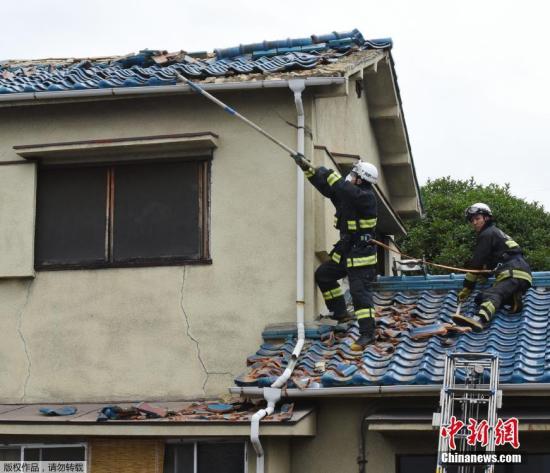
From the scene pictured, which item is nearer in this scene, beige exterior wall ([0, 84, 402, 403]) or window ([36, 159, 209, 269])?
beige exterior wall ([0, 84, 402, 403])

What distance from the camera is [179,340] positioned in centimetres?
1201

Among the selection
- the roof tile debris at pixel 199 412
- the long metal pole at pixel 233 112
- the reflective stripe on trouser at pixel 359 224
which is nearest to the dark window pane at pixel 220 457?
the roof tile debris at pixel 199 412

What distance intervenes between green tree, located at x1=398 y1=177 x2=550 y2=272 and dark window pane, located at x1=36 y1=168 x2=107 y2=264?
20.2 m

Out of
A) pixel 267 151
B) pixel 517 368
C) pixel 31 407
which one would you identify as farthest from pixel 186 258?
pixel 517 368

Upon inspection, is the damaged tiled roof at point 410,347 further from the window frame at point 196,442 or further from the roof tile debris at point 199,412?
the window frame at point 196,442

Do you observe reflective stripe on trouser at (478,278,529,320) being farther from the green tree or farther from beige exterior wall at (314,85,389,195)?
the green tree

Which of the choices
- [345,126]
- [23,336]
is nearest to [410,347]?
[345,126]

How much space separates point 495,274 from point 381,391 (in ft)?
8.93

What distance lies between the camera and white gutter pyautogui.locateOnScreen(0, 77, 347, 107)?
38.3ft

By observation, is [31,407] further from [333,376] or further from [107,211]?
[333,376]

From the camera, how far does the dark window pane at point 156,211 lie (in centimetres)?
1239

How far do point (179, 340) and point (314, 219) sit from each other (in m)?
2.12

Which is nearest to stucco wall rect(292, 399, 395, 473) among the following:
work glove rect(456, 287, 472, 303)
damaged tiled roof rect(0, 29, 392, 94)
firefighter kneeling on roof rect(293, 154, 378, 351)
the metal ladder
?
firefighter kneeling on roof rect(293, 154, 378, 351)

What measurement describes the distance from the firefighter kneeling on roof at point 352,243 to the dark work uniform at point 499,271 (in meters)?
1.30
